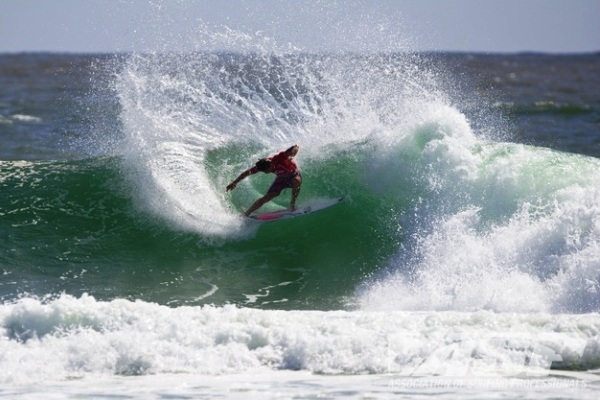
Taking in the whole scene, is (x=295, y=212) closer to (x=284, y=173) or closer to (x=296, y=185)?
(x=296, y=185)

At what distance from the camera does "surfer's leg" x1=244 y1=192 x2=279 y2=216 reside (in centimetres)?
1414

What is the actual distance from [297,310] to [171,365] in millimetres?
2523

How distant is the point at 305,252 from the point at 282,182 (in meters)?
1.02

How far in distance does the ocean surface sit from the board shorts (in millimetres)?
627

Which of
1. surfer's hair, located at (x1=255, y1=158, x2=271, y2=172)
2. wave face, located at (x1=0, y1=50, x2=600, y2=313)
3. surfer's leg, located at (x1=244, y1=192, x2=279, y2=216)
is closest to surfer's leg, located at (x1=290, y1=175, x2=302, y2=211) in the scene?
surfer's leg, located at (x1=244, y1=192, x2=279, y2=216)

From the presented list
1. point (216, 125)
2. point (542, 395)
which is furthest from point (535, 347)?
point (216, 125)

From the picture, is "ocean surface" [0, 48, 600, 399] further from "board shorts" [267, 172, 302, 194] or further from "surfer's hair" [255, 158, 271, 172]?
"surfer's hair" [255, 158, 271, 172]

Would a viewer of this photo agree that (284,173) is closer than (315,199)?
Yes

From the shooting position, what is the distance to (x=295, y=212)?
14.3 metres

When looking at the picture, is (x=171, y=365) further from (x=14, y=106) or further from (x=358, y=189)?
(x=14, y=106)

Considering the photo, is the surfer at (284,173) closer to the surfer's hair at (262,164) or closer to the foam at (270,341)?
the surfer's hair at (262,164)

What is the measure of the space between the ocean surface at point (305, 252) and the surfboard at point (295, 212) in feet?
0.63

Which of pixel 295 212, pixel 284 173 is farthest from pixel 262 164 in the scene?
pixel 295 212

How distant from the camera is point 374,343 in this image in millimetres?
10195
